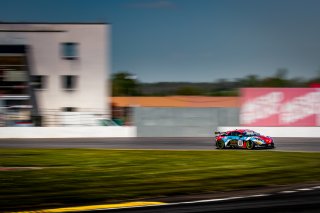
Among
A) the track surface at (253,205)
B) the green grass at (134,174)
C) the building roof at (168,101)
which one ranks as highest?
the building roof at (168,101)

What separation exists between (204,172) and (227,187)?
3309mm

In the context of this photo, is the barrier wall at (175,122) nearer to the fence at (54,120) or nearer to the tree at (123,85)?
the fence at (54,120)

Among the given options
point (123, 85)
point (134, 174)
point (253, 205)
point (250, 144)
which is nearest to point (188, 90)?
point (123, 85)

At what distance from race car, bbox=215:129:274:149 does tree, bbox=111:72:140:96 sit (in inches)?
2527

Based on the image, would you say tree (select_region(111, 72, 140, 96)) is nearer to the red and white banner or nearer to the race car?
the red and white banner

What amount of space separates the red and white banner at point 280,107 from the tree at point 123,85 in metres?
53.0

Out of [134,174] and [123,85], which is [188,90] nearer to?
[123,85]

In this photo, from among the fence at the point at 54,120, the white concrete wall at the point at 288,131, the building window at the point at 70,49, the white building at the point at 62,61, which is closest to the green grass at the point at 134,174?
the white concrete wall at the point at 288,131

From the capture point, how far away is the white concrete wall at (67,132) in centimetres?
3609

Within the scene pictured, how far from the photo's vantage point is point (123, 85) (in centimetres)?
10162

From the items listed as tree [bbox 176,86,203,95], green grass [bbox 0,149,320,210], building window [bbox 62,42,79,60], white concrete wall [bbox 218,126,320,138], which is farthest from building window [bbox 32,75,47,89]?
tree [bbox 176,86,203,95]

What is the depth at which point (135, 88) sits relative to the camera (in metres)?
97.4

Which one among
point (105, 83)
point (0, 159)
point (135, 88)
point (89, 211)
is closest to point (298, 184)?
point (89, 211)

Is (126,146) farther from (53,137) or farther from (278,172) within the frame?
(278,172)
